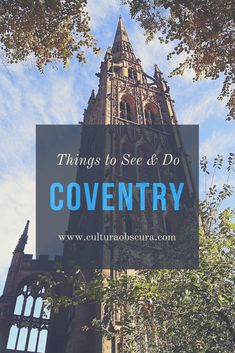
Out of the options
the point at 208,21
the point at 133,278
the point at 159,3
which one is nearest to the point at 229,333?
the point at 133,278

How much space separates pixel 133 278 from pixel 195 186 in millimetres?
16457

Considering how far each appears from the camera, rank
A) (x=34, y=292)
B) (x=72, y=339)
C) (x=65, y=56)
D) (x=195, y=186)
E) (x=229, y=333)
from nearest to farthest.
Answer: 1. (x=65, y=56)
2. (x=229, y=333)
3. (x=72, y=339)
4. (x=34, y=292)
5. (x=195, y=186)

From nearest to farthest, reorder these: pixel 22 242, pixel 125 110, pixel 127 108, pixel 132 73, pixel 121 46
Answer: pixel 22 242 → pixel 125 110 → pixel 127 108 → pixel 132 73 → pixel 121 46

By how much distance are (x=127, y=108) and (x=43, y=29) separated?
2601 cm

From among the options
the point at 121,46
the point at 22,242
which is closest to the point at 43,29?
the point at 22,242

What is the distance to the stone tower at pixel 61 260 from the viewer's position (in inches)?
599

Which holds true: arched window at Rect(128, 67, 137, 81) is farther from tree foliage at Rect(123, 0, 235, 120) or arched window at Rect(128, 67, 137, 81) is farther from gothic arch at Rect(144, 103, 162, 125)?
tree foliage at Rect(123, 0, 235, 120)

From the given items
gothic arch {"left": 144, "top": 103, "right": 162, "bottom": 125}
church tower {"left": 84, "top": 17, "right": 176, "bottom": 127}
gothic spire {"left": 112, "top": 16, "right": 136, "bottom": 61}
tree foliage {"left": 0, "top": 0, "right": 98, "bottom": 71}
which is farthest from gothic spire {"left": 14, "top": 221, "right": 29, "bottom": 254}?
gothic spire {"left": 112, "top": 16, "right": 136, "bottom": 61}

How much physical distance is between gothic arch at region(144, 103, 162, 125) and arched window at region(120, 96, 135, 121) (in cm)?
144

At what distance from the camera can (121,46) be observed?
46250mm

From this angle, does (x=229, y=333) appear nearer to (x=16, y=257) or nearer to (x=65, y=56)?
(x=65, y=56)

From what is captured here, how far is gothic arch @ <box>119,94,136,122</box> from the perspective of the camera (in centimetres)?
3003

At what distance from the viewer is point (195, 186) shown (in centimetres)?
2373

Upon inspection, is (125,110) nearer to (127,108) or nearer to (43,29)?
(127,108)
